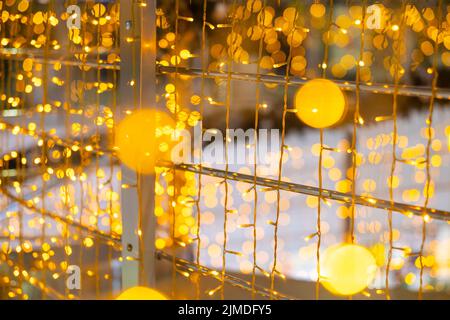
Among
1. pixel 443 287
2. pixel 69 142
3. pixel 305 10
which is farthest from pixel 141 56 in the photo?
pixel 443 287

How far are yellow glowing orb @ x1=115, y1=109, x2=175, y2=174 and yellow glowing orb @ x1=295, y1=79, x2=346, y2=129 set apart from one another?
39 cm

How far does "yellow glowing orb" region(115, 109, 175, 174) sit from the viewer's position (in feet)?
4.99

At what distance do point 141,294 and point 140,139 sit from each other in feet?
1.13

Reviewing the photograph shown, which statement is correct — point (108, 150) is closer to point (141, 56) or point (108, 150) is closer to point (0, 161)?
point (141, 56)

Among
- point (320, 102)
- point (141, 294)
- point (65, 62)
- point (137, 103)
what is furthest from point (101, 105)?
point (320, 102)

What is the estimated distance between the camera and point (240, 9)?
1.70 m

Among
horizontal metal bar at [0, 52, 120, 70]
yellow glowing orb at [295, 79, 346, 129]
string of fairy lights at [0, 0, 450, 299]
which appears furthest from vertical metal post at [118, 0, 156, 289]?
yellow glowing orb at [295, 79, 346, 129]

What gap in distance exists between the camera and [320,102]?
4.15ft

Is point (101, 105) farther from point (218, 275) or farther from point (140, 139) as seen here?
point (218, 275)

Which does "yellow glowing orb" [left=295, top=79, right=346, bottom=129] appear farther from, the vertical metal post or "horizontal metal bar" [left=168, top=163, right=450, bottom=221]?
the vertical metal post

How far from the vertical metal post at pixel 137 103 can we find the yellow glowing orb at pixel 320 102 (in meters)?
0.40

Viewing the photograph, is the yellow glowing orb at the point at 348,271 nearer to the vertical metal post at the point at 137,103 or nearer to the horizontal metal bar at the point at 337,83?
the horizontal metal bar at the point at 337,83

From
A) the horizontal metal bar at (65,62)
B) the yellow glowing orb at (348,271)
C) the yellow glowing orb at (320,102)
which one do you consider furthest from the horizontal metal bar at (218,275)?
the horizontal metal bar at (65,62)
